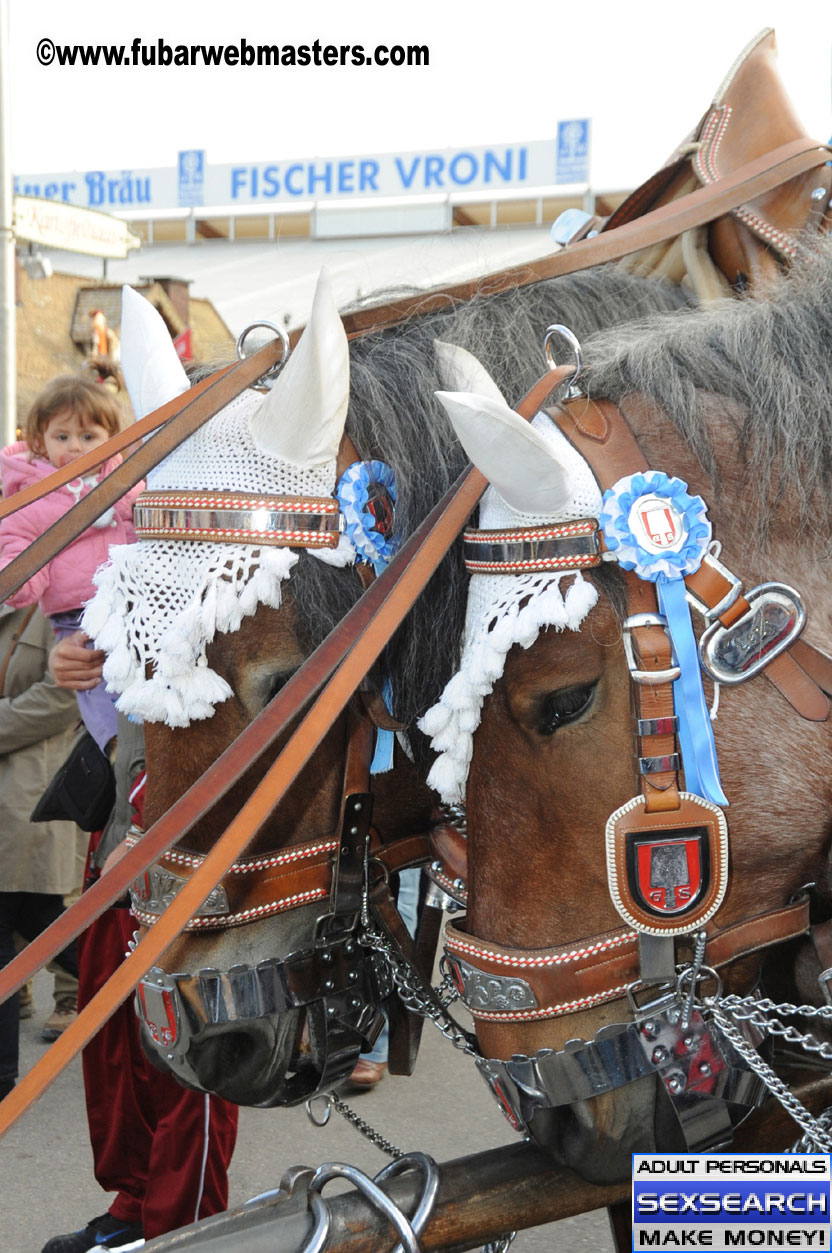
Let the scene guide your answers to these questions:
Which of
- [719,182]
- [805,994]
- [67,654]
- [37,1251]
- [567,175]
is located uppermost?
[567,175]

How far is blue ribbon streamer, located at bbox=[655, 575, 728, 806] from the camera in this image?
5.17ft

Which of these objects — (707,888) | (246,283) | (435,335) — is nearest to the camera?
(707,888)

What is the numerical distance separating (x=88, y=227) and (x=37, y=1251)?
5.50 metres

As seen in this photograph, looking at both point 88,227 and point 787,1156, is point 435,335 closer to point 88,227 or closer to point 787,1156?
point 787,1156

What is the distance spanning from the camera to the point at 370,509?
2.09 meters

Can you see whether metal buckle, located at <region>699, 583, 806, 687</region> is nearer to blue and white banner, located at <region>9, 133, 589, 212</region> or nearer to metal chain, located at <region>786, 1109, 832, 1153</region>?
metal chain, located at <region>786, 1109, 832, 1153</region>

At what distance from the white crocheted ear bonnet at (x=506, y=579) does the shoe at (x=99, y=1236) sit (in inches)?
82.3

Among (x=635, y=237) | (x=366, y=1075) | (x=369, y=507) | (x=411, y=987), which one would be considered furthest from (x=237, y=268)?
(x=411, y=987)

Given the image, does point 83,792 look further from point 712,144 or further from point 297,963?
point 712,144

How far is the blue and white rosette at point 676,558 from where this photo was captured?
158 centimetres

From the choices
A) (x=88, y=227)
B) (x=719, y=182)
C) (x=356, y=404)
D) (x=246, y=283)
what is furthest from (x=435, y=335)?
(x=246, y=283)

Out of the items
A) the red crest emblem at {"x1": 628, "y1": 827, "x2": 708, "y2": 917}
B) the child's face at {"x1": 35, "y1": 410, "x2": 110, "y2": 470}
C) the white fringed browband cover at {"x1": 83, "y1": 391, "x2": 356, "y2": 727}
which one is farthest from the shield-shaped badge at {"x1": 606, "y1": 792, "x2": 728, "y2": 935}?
the child's face at {"x1": 35, "y1": 410, "x2": 110, "y2": 470}

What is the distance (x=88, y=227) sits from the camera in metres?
7.09

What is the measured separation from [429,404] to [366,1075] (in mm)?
2854
